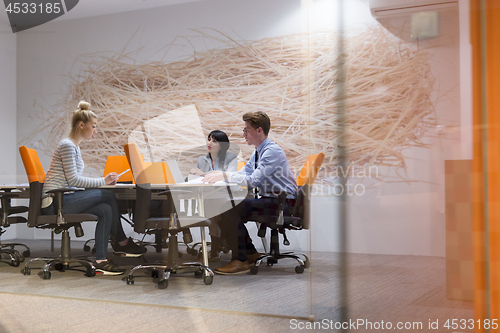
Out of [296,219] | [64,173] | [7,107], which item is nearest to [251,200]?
[296,219]

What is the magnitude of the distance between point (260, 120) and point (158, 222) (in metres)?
1.24

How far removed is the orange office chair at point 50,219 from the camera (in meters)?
3.14

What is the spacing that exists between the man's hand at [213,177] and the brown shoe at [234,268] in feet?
1.97

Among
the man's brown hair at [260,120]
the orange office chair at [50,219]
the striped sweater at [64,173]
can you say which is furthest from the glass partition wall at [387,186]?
the man's brown hair at [260,120]

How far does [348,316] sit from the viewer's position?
72.7 inches

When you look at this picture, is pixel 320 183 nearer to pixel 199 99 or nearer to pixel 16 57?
pixel 199 99

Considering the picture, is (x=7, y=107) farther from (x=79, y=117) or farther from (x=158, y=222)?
(x=158, y=222)

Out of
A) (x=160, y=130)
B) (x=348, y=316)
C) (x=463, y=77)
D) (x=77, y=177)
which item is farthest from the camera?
(x=160, y=130)

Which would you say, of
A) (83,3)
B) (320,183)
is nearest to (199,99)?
(83,3)

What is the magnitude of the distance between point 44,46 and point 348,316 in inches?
121

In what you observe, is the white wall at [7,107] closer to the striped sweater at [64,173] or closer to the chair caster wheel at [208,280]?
the striped sweater at [64,173]

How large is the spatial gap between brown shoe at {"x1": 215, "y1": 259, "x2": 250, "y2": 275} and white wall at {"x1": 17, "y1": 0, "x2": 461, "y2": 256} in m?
0.46

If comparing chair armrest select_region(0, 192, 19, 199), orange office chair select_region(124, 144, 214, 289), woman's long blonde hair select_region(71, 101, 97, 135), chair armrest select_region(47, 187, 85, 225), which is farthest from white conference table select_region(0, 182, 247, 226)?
chair armrest select_region(0, 192, 19, 199)

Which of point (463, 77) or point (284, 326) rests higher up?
A: point (463, 77)
